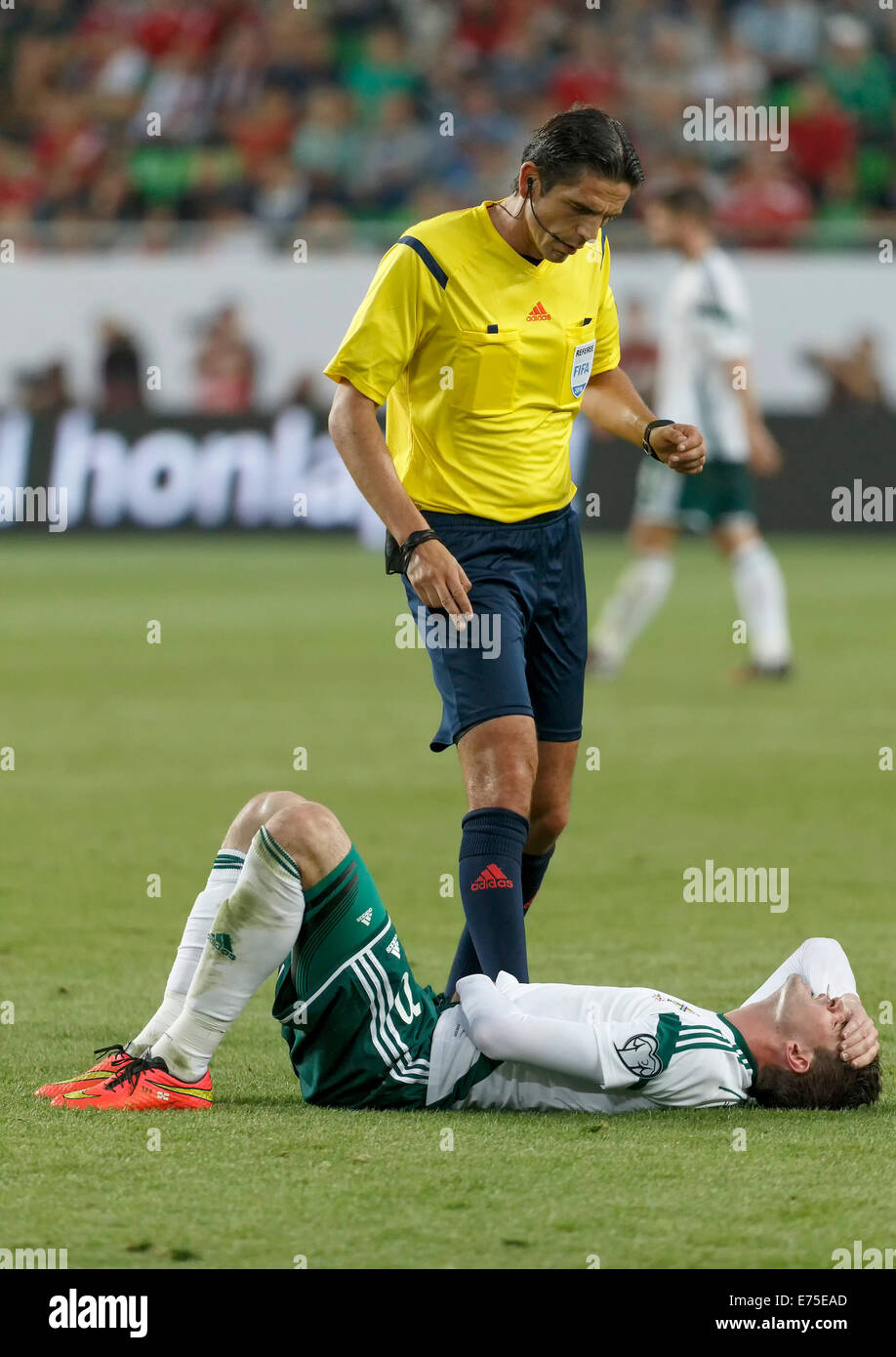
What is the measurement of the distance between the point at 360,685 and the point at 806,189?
12222 millimetres

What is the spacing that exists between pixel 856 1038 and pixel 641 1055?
0.48 m

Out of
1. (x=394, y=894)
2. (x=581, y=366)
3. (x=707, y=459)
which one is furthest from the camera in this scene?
(x=707, y=459)

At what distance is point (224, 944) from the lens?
462 centimetres

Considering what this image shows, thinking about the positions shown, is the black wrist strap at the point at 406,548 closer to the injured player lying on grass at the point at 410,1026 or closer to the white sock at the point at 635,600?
the injured player lying on grass at the point at 410,1026

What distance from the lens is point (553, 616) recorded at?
5.62m

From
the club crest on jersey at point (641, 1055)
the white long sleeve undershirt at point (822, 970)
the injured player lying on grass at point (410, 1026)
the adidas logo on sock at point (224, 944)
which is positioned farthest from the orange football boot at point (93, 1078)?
the white long sleeve undershirt at point (822, 970)

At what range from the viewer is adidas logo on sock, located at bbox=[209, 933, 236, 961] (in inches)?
181

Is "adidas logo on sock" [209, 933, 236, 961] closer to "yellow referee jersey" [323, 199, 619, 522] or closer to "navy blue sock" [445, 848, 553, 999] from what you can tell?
"navy blue sock" [445, 848, 553, 999]

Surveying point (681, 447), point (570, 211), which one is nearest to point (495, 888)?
point (681, 447)

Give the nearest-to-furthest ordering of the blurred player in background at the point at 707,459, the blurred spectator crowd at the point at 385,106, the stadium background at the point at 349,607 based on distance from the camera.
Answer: the stadium background at the point at 349,607, the blurred player in background at the point at 707,459, the blurred spectator crowd at the point at 385,106

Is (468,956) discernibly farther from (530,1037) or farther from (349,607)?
(349,607)

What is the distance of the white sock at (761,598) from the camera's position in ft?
41.0

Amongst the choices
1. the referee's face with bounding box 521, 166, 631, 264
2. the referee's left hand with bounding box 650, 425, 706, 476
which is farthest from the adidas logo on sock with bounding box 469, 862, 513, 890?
the referee's face with bounding box 521, 166, 631, 264
